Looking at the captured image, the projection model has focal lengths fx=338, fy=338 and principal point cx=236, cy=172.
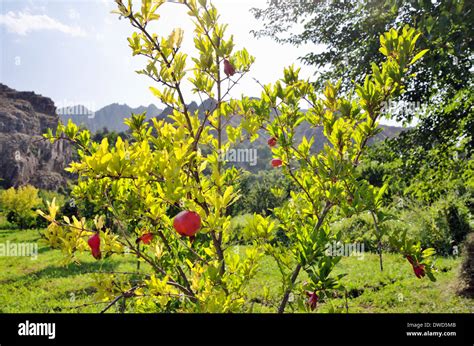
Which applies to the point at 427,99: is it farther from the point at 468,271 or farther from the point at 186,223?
the point at 186,223

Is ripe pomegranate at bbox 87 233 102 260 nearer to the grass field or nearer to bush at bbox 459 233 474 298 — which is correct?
the grass field

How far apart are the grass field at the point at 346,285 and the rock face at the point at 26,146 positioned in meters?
42.2

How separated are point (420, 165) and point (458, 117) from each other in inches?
30.8

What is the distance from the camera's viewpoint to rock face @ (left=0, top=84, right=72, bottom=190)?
48.2m

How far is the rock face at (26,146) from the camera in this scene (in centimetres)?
4825

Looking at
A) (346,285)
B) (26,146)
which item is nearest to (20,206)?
(346,285)

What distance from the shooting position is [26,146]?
52500 millimetres

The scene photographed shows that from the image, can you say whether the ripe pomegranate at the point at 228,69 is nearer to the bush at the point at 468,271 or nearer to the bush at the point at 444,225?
the bush at the point at 468,271

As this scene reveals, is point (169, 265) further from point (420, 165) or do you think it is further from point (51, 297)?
point (51, 297)

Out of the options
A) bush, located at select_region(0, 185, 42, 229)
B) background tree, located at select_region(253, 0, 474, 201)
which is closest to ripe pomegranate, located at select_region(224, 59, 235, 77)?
background tree, located at select_region(253, 0, 474, 201)

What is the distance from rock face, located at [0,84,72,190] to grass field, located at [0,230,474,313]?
42250 millimetres

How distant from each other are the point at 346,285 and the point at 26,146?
58455 mm
